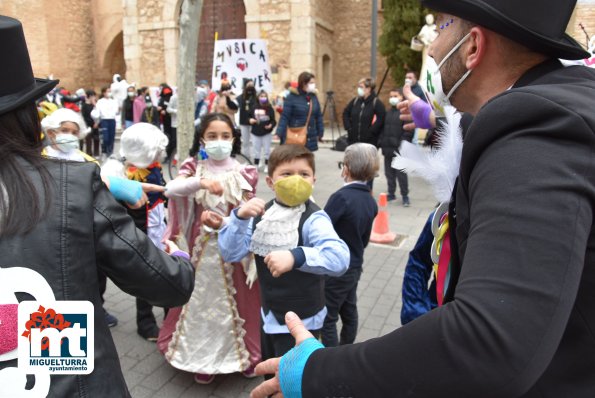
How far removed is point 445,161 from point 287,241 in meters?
1.32

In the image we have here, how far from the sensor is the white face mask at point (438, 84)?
104cm

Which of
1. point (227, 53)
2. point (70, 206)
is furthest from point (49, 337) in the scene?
point (227, 53)

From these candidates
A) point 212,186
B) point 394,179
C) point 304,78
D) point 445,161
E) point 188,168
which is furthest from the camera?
point 304,78

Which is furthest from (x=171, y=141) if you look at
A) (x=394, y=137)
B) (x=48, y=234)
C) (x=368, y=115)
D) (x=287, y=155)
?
(x=48, y=234)

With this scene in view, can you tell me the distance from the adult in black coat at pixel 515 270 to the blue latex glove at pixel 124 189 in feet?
4.36

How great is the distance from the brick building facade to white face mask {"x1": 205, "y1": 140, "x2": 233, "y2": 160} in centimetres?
1326

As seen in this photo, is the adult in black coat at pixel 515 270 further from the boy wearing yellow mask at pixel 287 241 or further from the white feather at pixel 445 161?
the boy wearing yellow mask at pixel 287 241

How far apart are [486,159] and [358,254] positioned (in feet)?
8.32

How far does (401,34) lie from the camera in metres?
16.4

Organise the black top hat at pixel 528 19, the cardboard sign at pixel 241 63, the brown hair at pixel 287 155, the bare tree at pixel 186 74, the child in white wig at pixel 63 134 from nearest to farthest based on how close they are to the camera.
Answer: the black top hat at pixel 528 19
the brown hair at pixel 287 155
the child in white wig at pixel 63 134
the bare tree at pixel 186 74
the cardboard sign at pixel 241 63

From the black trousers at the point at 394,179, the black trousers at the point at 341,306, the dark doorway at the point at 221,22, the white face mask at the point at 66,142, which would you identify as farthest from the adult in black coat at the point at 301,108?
the dark doorway at the point at 221,22

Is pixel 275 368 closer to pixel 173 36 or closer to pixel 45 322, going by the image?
pixel 45 322

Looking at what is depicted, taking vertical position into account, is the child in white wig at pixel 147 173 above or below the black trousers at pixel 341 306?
above

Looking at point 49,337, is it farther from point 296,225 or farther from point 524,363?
point 296,225
